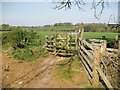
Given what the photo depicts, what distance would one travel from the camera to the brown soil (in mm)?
10031

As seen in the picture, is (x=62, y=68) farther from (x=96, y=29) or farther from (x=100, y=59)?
(x=96, y=29)

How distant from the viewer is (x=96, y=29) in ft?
145

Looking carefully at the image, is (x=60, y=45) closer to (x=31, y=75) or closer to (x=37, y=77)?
(x=31, y=75)

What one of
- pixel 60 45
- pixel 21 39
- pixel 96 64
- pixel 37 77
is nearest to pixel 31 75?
pixel 37 77

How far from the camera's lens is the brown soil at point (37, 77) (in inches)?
395

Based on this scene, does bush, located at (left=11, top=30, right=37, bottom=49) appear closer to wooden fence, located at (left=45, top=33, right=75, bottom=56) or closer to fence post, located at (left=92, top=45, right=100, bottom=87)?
wooden fence, located at (left=45, top=33, right=75, bottom=56)

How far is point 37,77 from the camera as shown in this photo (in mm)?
11172

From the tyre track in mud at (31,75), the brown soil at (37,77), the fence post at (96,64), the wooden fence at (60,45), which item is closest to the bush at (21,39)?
the wooden fence at (60,45)

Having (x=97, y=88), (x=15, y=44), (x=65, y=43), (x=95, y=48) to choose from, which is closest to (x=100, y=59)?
(x=95, y=48)

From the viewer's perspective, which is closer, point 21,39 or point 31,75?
point 31,75

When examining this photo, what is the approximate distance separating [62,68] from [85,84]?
102 inches

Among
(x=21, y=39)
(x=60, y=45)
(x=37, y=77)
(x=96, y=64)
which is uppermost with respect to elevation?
(x=21, y=39)

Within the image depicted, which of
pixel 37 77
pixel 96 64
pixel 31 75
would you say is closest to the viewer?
pixel 96 64

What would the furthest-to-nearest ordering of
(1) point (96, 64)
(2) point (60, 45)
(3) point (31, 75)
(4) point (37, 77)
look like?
1. (2) point (60, 45)
2. (3) point (31, 75)
3. (4) point (37, 77)
4. (1) point (96, 64)
